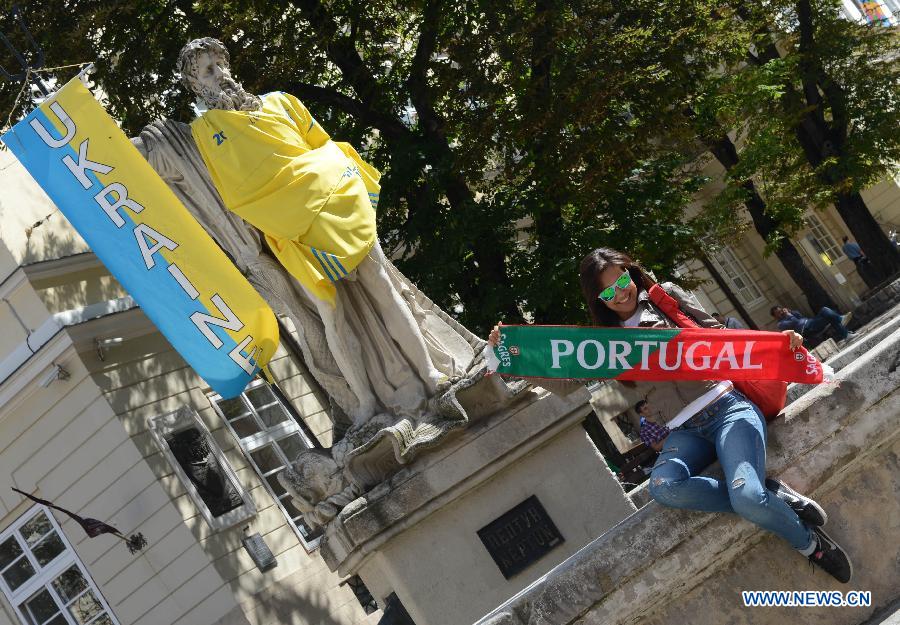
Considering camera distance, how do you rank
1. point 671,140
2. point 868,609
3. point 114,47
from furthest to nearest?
1. point 671,140
2. point 114,47
3. point 868,609

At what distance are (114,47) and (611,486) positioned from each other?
10.2 metres

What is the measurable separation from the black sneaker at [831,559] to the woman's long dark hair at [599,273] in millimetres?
A: 1389

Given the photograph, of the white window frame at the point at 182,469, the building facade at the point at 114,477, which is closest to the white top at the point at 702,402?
the building facade at the point at 114,477

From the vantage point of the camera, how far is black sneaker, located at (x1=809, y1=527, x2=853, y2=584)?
4.27 metres

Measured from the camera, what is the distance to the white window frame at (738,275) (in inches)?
1224

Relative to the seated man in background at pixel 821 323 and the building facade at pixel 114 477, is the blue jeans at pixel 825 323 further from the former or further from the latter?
the building facade at pixel 114 477

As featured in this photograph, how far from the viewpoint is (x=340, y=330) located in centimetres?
606

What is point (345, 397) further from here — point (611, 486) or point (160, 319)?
point (611, 486)

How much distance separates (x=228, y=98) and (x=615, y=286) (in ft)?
8.71

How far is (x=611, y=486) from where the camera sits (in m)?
6.06

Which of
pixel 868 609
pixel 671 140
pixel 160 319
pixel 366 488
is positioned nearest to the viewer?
pixel 868 609

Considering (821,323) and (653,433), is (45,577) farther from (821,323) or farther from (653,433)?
(821,323)

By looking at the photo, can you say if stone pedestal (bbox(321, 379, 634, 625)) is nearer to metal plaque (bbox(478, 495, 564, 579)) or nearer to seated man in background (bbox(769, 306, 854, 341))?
metal plaque (bbox(478, 495, 564, 579))

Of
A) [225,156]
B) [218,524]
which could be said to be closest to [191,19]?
[218,524]
